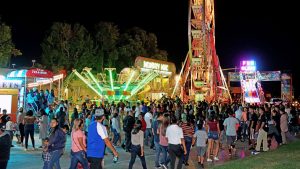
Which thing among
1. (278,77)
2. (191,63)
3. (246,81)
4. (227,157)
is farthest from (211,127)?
(278,77)

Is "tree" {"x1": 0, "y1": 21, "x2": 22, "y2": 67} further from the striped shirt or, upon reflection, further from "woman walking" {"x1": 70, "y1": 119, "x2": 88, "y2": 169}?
"woman walking" {"x1": 70, "y1": 119, "x2": 88, "y2": 169}

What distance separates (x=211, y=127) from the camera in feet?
42.3

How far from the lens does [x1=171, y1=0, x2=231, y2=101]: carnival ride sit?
50.6 meters

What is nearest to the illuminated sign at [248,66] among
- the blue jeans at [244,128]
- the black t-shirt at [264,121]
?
the blue jeans at [244,128]

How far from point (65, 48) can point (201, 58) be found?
1822 cm

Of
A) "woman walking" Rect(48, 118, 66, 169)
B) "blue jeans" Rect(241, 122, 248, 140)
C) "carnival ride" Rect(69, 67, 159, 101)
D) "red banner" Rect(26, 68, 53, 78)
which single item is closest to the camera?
"woman walking" Rect(48, 118, 66, 169)

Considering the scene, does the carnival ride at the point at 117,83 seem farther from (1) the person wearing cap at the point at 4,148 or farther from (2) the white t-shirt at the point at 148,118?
(1) the person wearing cap at the point at 4,148

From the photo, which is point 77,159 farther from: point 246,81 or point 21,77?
point 246,81

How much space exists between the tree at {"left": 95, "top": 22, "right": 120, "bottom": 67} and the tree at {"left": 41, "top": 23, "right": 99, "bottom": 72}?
3.64 metres

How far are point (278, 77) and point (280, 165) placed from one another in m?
64.0

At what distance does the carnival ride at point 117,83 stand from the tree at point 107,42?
6.40 meters

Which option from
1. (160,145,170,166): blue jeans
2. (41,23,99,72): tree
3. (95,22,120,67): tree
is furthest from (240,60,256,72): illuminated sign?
(160,145,170,166): blue jeans

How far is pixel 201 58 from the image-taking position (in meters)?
51.9

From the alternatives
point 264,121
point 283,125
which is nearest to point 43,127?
point 264,121
